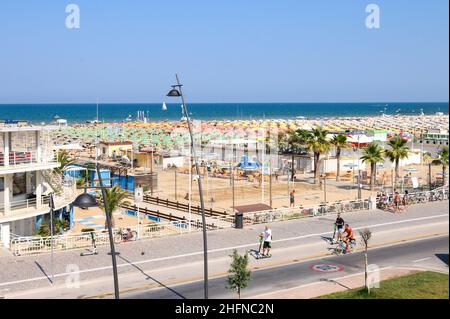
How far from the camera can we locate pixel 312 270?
19547 mm

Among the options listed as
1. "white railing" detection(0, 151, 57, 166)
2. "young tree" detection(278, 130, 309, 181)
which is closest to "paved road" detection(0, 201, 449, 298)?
"white railing" detection(0, 151, 57, 166)

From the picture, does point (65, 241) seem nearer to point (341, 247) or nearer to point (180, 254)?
point (180, 254)

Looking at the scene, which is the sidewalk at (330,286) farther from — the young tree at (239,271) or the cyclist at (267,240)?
the cyclist at (267,240)

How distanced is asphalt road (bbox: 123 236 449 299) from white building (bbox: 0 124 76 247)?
908cm

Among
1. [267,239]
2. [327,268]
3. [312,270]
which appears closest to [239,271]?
[312,270]

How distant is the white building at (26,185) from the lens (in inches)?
971

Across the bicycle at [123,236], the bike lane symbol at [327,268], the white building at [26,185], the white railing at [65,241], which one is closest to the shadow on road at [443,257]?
A: the bike lane symbol at [327,268]

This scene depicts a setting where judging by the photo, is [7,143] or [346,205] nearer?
[7,143]

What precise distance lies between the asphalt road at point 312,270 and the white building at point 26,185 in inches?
357

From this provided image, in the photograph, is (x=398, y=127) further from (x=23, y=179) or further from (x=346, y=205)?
(x=23, y=179)

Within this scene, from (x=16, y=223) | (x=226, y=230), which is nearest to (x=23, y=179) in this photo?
(x=16, y=223)

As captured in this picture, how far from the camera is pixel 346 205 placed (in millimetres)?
31359

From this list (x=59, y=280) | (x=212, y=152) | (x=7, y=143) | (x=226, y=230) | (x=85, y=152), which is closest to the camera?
(x=59, y=280)

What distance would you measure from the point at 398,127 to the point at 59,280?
98676 millimetres
